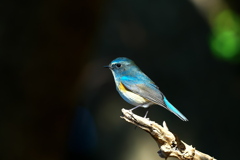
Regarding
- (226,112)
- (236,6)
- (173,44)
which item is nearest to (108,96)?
(173,44)

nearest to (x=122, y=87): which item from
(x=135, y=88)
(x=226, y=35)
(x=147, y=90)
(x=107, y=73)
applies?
(x=135, y=88)

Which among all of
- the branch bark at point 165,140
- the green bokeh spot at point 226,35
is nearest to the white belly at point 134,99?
the branch bark at point 165,140

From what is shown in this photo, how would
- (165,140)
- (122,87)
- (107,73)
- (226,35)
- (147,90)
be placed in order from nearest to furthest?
1. (165,140)
2. (147,90)
3. (122,87)
4. (226,35)
5. (107,73)

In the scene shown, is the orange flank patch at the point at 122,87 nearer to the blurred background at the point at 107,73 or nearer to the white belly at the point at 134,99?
the white belly at the point at 134,99

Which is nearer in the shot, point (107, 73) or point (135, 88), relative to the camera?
point (135, 88)

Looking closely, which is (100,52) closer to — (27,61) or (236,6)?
(236,6)

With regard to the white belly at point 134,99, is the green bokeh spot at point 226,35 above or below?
above

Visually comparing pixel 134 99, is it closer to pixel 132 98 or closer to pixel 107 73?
pixel 132 98
